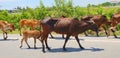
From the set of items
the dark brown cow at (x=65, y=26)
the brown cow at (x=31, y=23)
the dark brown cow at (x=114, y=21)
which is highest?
the dark brown cow at (x=65, y=26)

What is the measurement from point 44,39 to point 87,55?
292 cm

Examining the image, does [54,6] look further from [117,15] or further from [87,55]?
[87,55]

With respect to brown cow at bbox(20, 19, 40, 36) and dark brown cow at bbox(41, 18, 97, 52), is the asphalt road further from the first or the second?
brown cow at bbox(20, 19, 40, 36)

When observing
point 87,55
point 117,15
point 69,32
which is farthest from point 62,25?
point 117,15

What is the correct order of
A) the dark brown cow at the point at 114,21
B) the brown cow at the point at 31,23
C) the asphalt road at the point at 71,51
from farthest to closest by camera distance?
the brown cow at the point at 31,23 → the dark brown cow at the point at 114,21 → the asphalt road at the point at 71,51

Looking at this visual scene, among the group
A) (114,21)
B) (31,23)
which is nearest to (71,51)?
(114,21)

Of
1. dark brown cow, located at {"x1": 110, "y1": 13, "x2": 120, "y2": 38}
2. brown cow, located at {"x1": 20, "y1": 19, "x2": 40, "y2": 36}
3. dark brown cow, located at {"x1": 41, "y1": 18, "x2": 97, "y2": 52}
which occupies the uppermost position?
dark brown cow, located at {"x1": 41, "y1": 18, "x2": 97, "y2": 52}

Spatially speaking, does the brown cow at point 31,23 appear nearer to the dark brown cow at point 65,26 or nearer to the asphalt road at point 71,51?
the asphalt road at point 71,51

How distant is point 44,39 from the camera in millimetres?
17891

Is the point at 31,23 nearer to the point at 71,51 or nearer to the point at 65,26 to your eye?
the point at 65,26

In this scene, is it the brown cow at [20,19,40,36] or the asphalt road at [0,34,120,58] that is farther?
the brown cow at [20,19,40,36]

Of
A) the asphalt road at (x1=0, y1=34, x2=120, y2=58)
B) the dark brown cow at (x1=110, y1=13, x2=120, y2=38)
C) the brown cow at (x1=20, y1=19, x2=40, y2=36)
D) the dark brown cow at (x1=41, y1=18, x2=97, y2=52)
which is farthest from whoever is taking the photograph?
the brown cow at (x1=20, y1=19, x2=40, y2=36)

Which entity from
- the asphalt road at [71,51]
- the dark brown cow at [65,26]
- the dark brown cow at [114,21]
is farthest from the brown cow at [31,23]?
the dark brown cow at [65,26]

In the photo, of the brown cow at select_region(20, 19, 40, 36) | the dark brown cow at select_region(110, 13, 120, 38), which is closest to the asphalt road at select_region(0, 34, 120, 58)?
the dark brown cow at select_region(110, 13, 120, 38)
